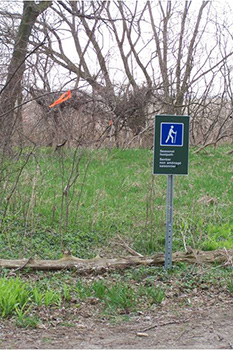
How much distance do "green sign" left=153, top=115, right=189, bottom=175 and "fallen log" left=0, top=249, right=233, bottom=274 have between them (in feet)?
3.47

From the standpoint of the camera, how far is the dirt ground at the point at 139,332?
4.20 metres

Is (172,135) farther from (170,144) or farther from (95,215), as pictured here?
(95,215)

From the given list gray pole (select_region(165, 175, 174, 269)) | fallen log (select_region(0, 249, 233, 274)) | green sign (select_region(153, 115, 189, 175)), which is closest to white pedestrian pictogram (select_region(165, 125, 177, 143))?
green sign (select_region(153, 115, 189, 175))

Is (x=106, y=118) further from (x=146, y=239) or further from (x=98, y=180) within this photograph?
(x=146, y=239)

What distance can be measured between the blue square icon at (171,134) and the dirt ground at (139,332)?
5.98 feet

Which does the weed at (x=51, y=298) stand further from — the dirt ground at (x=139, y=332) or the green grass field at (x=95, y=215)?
the green grass field at (x=95, y=215)

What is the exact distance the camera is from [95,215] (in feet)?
26.0

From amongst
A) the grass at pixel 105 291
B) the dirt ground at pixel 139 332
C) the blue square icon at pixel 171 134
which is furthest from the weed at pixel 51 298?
the blue square icon at pixel 171 134

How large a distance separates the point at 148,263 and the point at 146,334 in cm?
184

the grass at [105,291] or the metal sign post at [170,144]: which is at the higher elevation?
the metal sign post at [170,144]

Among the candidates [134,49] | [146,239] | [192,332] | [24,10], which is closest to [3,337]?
[192,332]

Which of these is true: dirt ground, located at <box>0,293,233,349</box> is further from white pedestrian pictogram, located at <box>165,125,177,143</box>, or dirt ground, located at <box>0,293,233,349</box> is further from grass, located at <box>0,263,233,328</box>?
white pedestrian pictogram, located at <box>165,125,177,143</box>

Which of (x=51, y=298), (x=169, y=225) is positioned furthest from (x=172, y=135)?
(x=51, y=298)

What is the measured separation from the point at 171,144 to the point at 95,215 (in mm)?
2335
